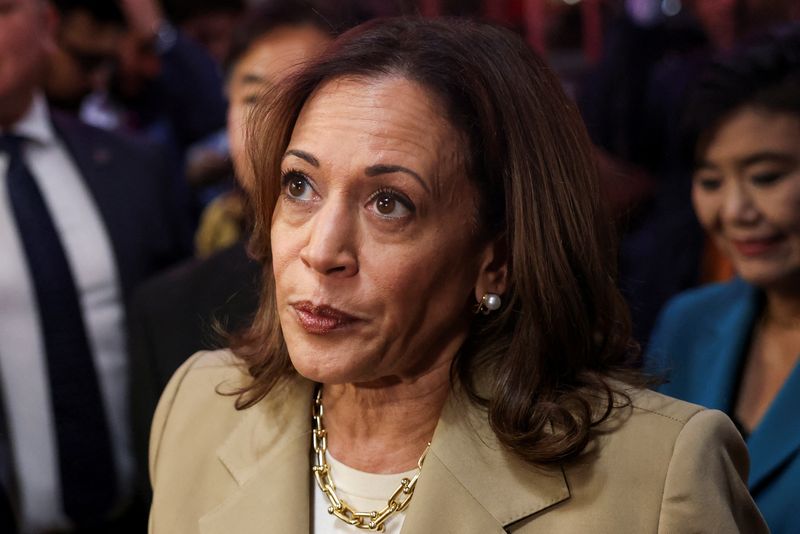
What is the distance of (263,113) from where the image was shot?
6.24 feet

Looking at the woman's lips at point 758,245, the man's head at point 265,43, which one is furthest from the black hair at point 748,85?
the man's head at point 265,43

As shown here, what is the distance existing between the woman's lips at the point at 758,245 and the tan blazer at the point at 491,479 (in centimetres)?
84

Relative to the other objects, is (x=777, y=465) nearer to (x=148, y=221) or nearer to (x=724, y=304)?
(x=724, y=304)

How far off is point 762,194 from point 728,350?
38 cm

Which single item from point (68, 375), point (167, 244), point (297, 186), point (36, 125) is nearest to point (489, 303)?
point (297, 186)

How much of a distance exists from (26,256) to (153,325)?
0.45 meters

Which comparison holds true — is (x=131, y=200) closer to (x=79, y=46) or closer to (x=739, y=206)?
(x=79, y=46)

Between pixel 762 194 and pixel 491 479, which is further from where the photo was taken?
pixel 762 194

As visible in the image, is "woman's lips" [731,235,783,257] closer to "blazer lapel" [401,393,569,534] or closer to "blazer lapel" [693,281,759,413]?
"blazer lapel" [693,281,759,413]

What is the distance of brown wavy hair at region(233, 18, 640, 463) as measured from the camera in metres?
1.73

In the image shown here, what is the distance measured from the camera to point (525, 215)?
1.75 m

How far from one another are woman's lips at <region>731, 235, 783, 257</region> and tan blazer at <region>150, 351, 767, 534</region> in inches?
33.0

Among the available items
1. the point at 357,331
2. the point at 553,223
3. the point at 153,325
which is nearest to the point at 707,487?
the point at 553,223

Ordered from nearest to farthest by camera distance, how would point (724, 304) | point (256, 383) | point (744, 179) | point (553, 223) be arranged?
point (553, 223), point (256, 383), point (744, 179), point (724, 304)
